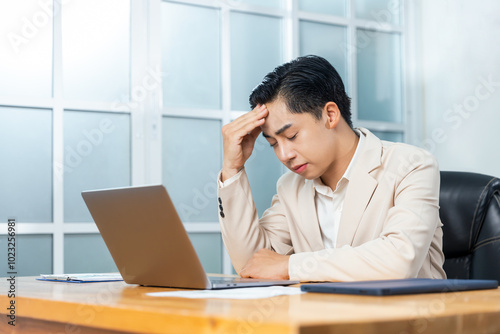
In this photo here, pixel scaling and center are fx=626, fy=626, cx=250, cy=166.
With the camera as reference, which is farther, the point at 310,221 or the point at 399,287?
the point at 310,221

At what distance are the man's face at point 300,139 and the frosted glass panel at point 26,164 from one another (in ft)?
4.37

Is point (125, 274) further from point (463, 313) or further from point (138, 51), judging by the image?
point (138, 51)

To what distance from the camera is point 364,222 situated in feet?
5.62

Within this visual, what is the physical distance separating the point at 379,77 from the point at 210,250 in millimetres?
1470

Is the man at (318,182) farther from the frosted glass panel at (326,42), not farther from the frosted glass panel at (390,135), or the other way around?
the frosted glass panel at (390,135)

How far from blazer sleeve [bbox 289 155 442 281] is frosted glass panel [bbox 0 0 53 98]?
5.87 feet

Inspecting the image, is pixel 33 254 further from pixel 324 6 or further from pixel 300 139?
pixel 324 6

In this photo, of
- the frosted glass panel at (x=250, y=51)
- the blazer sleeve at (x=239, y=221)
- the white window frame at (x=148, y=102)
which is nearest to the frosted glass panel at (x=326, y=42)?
the white window frame at (x=148, y=102)

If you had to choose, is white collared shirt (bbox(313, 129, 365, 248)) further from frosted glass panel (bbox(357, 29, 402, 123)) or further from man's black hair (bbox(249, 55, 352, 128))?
frosted glass panel (bbox(357, 29, 402, 123))

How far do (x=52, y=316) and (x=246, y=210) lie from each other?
89 cm

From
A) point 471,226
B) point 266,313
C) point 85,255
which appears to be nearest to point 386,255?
point 471,226

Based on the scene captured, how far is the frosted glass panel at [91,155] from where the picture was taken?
9.18 ft

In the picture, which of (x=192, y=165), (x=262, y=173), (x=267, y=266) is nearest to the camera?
(x=267, y=266)

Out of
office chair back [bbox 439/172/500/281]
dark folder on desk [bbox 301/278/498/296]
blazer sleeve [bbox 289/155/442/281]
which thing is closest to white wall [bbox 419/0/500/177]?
office chair back [bbox 439/172/500/281]
